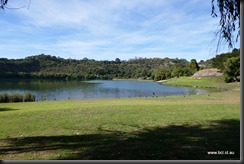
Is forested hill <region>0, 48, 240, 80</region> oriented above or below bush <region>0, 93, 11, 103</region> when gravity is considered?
above

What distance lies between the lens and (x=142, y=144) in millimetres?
7418

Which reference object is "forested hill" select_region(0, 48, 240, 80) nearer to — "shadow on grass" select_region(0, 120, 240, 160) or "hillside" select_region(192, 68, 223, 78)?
"hillside" select_region(192, 68, 223, 78)

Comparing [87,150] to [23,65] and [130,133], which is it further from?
[23,65]

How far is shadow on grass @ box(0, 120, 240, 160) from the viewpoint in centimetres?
624

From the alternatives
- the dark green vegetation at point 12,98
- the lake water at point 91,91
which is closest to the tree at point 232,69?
the lake water at point 91,91

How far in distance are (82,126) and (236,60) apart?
209ft

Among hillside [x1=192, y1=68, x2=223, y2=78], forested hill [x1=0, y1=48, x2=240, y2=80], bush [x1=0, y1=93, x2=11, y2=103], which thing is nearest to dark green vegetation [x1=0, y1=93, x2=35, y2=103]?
bush [x1=0, y1=93, x2=11, y2=103]

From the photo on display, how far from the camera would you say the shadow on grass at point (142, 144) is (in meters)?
6.24

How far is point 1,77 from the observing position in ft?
423

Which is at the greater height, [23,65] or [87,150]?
[23,65]

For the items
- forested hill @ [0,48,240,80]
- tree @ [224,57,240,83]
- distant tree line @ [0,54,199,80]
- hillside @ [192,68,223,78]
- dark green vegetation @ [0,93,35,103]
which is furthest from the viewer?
distant tree line @ [0,54,199,80]

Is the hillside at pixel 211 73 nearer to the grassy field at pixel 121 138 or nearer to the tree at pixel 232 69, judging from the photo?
the tree at pixel 232 69

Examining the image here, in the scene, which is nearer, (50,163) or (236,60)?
(50,163)

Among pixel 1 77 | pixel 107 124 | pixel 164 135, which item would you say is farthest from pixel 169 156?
pixel 1 77
